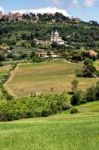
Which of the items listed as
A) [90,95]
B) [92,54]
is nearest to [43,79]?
[90,95]

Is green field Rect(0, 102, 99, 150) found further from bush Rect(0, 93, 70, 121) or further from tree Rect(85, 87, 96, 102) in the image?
tree Rect(85, 87, 96, 102)

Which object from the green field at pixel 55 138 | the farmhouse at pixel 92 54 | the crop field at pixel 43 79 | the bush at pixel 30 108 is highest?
the green field at pixel 55 138

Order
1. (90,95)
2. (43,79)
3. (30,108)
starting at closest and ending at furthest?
(30,108)
(90,95)
(43,79)

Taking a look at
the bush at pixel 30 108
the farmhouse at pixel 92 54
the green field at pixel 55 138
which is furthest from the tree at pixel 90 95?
the farmhouse at pixel 92 54

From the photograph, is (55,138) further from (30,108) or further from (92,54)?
(92,54)

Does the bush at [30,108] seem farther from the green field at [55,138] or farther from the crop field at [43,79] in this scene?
the green field at [55,138]

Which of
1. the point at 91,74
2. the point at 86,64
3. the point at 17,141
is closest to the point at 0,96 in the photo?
the point at 91,74

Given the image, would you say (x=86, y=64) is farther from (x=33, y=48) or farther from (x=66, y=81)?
(x=33, y=48)

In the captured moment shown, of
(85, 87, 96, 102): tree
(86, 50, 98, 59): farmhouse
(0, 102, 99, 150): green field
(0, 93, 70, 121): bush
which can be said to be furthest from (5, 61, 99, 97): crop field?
(0, 102, 99, 150): green field
